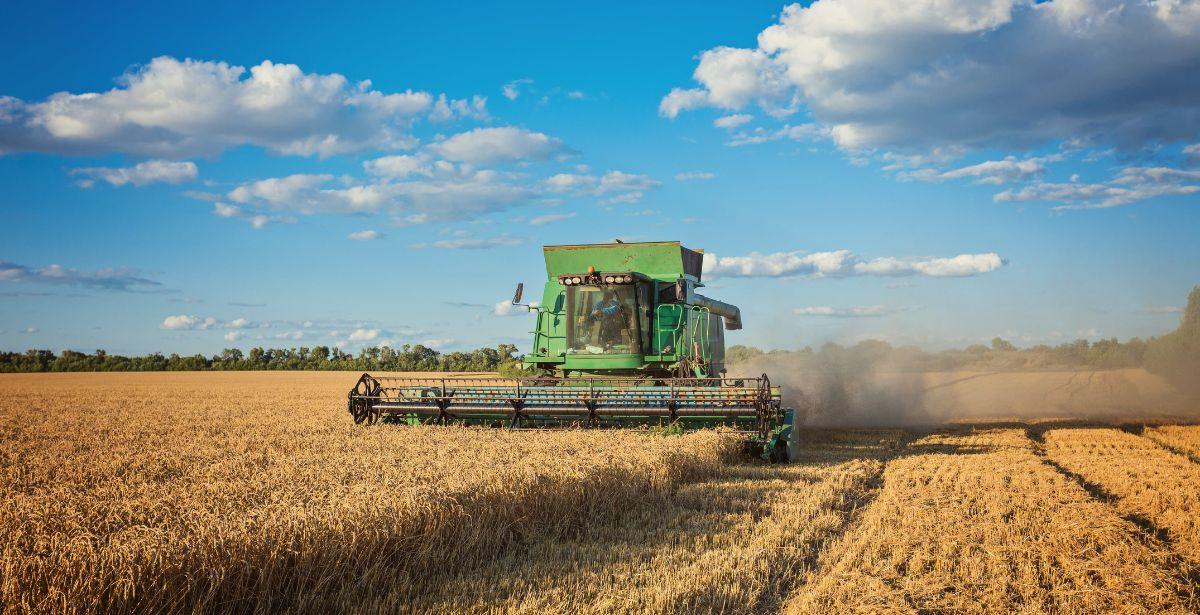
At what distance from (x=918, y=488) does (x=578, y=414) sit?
162 inches

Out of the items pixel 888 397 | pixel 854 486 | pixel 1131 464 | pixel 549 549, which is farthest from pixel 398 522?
pixel 888 397

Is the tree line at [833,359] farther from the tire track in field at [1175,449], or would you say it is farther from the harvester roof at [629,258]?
the tire track in field at [1175,449]

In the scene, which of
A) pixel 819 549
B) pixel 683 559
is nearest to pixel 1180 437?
pixel 819 549

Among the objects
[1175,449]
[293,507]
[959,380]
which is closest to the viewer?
[293,507]

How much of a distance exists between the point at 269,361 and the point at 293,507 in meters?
49.2

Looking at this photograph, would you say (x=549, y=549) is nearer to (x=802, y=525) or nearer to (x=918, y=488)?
(x=802, y=525)

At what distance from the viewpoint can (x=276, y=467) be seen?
21.0 ft

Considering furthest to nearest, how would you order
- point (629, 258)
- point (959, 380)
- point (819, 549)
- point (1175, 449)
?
point (959, 380) < point (629, 258) < point (1175, 449) < point (819, 549)

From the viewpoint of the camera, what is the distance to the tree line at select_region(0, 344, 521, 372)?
139ft

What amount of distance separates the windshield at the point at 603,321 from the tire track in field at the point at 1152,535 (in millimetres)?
5628

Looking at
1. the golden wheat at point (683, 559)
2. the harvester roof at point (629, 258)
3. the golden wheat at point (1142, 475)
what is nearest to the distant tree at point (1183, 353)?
the golden wheat at point (1142, 475)

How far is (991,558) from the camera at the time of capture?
205 inches

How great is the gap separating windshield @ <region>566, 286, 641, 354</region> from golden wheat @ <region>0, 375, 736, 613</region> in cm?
268

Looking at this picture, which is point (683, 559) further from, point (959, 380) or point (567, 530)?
point (959, 380)
